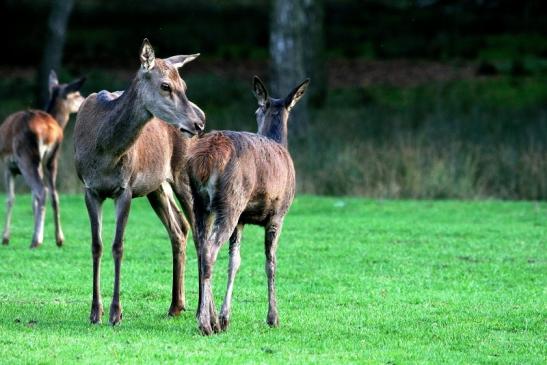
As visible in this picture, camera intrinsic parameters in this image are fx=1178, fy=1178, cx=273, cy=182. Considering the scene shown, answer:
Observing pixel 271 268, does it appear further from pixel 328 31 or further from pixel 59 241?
pixel 328 31

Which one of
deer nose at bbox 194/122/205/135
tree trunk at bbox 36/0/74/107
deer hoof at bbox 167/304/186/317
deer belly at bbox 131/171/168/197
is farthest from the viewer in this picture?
tree trunk at bbox 36/0/74/107

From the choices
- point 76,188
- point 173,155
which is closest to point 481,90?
point 76,188

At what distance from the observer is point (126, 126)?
931 centimetres

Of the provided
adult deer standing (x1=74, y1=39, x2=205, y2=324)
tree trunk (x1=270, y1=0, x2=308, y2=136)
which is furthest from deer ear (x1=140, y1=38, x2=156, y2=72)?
tree trunk (x1=270, y1=0, x2=308, y2=136)

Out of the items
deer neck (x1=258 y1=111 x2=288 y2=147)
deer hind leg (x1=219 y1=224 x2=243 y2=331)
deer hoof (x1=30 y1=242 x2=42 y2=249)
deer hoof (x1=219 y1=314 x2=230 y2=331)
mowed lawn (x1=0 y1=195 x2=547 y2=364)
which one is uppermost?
deer neck (x1=258 y1=111 x2=288 y2=147)

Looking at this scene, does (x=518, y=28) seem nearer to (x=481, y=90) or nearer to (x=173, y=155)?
(x=481, y=90)

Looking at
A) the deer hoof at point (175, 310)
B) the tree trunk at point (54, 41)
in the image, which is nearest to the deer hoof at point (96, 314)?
the deer hoof at point (175, 310)

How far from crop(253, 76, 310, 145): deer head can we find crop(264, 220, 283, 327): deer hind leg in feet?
3.92

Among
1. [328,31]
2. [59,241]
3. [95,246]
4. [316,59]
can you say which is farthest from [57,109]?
[328,31]

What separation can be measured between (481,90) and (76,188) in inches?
559

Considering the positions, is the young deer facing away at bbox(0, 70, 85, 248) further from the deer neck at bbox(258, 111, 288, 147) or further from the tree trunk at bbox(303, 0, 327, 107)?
the tree trunk at bbox(303, 0, 327, 107)

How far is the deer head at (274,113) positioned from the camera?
10.1m

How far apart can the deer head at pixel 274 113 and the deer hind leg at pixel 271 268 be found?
119cm

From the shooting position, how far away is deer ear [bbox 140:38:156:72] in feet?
30.1
